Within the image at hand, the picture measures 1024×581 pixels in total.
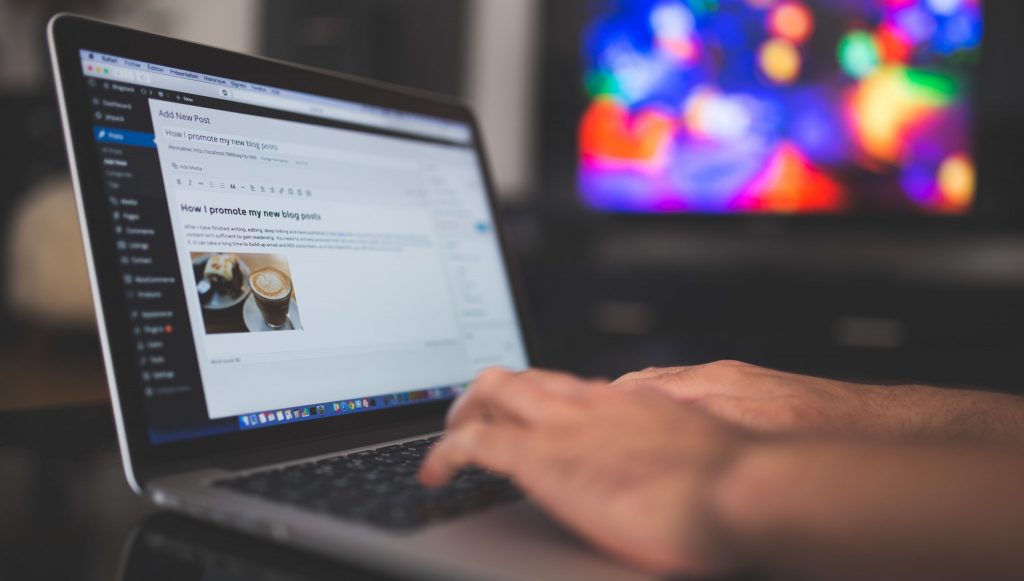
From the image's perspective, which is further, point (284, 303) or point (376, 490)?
point (284, 303)

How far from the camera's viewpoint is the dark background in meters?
2.15

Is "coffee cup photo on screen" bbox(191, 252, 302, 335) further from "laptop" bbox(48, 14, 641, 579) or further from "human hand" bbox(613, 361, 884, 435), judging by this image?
"human hand" bbox(613, 361, 884, 435)

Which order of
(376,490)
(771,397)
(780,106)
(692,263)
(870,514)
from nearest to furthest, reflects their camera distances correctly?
(870,514) → (376,490) → (771,397) → (780,106) → (692,263)

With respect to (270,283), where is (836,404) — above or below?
below

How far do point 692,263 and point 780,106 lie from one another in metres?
0.54

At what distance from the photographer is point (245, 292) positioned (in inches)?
21.6

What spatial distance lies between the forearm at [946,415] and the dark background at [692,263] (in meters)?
1.18

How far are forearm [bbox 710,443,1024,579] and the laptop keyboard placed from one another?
0.46 ft

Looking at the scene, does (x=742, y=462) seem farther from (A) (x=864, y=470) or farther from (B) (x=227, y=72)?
(B) (x=227, y=72)

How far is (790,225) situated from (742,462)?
2.23m

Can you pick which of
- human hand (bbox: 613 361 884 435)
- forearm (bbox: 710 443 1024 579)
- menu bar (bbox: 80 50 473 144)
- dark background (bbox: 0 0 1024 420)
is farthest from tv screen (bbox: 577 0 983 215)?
forearm (bbox: 710 443 1024 579)

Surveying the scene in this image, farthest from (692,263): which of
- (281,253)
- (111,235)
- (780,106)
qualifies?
(111,235)

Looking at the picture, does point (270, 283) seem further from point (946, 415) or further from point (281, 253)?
point (946, 415)

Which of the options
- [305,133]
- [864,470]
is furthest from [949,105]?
[864,470]
